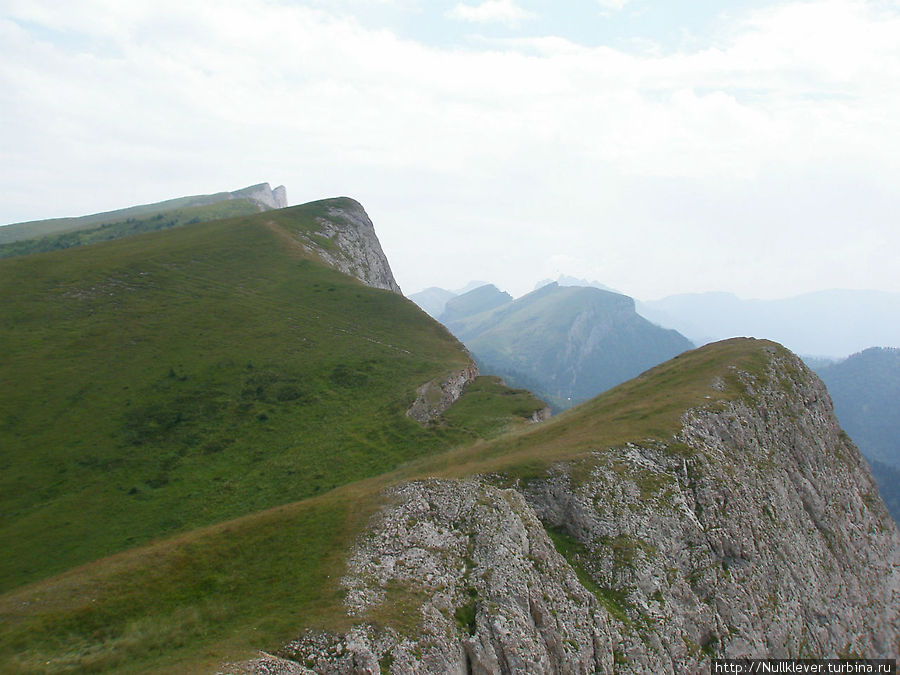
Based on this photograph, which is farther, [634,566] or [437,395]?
[437,395]

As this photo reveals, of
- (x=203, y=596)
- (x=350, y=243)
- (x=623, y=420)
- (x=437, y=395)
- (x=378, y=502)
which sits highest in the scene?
(x=350, y=243)

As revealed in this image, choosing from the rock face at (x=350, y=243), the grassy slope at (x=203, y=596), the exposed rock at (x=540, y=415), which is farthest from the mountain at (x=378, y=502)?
the rock face at (x=350, y=243)

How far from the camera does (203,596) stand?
28.4m

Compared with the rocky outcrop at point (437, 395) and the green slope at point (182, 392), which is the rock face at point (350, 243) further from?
the rocky outcrop at point (437, 395)

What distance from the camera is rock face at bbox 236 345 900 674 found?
27.0 m

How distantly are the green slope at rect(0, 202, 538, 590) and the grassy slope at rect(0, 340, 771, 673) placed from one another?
14.5 m

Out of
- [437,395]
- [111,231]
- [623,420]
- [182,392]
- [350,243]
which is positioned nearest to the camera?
[623,420]

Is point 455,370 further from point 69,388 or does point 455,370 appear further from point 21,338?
point 21,338

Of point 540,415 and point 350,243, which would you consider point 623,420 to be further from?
point 350,243

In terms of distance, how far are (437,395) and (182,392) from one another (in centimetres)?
3115

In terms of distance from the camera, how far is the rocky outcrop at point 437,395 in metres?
65.3

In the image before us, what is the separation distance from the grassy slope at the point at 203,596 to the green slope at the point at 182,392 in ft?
47.6

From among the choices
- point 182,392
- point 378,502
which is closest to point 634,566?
point 378,502

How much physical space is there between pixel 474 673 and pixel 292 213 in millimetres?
123237
